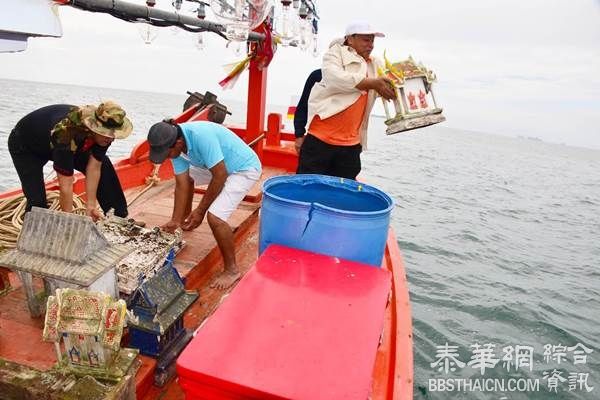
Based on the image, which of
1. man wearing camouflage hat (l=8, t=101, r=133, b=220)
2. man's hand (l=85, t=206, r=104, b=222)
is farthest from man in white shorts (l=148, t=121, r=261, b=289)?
man's hand (l=85, t=206, r=104, b=222)

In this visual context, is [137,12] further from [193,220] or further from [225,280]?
[225,280]

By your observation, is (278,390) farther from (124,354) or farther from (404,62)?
(404,62)

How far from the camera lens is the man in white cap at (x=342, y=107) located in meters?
3.53

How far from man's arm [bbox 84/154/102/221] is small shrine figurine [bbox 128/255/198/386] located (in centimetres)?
161

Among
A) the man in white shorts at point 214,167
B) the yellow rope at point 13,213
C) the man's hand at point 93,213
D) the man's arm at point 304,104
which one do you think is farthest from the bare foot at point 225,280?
the man's arm at point 304,104

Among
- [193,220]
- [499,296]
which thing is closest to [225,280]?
[193,220]

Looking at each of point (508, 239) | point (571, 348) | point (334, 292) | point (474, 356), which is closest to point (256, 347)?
point (334, 292)

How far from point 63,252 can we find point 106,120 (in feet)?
4.06

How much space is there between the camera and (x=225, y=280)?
11.5 ft

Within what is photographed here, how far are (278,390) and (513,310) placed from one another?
682 cm

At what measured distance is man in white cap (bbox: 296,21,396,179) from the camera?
353 centimetres

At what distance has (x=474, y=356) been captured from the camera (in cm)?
548

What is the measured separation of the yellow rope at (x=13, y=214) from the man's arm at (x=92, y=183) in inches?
15.0

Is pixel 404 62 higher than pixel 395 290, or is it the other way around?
pixel 404 62
